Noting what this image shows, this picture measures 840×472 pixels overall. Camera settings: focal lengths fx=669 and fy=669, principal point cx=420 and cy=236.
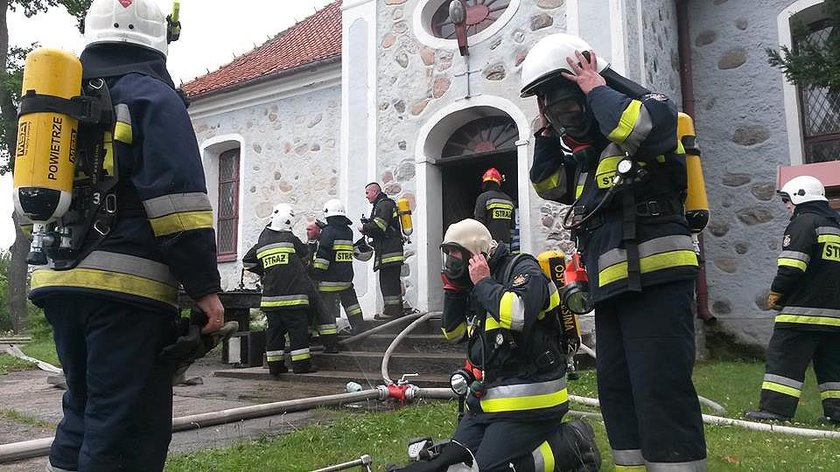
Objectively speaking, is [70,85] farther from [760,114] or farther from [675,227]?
[760,114]

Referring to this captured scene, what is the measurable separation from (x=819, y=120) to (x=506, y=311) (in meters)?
8.68

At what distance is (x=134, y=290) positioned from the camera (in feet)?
8.00

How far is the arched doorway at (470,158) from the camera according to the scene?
33.6ft

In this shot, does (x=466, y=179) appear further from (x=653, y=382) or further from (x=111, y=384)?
(x=111, y=384)

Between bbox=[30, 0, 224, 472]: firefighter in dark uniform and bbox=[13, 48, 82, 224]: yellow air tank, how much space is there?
5.5 inches

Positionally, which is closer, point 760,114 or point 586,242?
point 586,242

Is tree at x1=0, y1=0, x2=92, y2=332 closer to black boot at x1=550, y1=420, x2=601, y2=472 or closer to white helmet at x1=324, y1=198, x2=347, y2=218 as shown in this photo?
white helmet at x1=324, y1=198, x2=347, y2=218

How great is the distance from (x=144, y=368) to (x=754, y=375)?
7500 millimetres

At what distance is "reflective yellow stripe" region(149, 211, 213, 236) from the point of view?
8.00ft

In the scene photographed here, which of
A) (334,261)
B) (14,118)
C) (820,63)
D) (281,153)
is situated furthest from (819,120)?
(14,118)

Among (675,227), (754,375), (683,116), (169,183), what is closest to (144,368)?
(169,183)

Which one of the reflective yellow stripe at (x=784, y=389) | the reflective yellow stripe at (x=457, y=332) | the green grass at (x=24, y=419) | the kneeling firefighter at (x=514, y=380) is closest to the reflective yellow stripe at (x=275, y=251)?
the green grass at (x=24, y=419)

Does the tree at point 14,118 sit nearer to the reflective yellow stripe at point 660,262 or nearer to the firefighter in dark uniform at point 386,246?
the firefighter in dark uniform at point 386,246

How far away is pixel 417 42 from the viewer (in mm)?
10641
